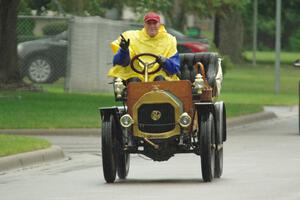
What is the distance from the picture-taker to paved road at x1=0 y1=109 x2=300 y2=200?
45.7 feet

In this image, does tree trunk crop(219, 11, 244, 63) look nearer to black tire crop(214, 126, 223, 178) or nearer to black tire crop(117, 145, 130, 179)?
black tire crop(214, 126, 223, 178)

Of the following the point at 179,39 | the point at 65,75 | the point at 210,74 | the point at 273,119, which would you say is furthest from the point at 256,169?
the point at 179,39

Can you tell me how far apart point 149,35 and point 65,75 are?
21.6m

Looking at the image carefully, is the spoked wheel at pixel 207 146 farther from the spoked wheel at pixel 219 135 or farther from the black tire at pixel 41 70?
the black tire at pixel 41 70

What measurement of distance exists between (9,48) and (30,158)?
47.2ft

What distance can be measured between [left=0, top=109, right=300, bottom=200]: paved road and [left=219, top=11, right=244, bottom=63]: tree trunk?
4208cm

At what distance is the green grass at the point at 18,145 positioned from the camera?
60.6 ft

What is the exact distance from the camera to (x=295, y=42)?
319ft

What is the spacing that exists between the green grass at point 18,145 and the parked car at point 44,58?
676 inches

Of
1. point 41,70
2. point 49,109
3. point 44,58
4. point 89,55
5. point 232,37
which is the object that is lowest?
point 232,37

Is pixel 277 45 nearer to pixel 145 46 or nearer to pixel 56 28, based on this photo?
pixel 56 28

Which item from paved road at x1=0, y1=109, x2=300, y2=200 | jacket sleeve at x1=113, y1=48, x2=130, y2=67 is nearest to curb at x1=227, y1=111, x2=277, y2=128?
paved road at x1=0, y1=109, x2=300, y2=200

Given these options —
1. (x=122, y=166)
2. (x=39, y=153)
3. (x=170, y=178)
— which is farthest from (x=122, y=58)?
(x=39, y=153)

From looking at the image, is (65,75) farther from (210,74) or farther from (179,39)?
(210,74)
